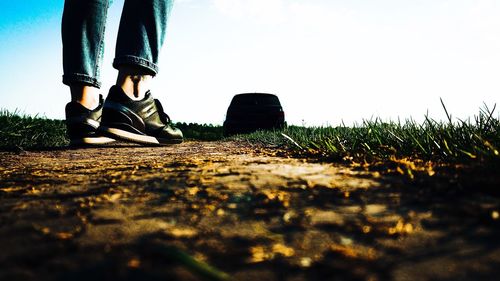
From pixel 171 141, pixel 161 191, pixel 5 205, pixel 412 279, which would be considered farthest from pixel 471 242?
pixel 171 141

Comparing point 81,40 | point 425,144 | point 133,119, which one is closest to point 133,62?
point 133,119

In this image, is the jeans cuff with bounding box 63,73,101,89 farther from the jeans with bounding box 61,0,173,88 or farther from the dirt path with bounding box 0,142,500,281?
the dirt path with bounding box 0,142,500,281

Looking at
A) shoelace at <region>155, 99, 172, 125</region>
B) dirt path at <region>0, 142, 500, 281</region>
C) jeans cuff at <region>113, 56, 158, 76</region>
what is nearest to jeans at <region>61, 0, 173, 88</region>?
jeans cuff at <region>113, 56, 158, 76</region>

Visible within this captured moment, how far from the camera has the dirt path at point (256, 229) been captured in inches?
21.1

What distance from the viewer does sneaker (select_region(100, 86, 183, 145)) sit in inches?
98.0

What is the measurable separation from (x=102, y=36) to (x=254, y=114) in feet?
26.0

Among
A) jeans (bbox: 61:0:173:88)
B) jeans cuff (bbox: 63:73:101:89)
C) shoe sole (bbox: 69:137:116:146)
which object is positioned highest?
jeans (bbox: 61:0:173:88)

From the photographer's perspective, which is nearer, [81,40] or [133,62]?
[133,62]

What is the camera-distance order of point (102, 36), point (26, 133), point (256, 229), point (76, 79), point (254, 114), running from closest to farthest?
point (256, 229) < point (76, 79) < point (102, 36) < point (26, 133) < point (254, 114)

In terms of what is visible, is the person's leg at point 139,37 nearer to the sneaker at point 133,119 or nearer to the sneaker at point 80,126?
the sneaker at point 133,119

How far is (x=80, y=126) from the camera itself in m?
2.63

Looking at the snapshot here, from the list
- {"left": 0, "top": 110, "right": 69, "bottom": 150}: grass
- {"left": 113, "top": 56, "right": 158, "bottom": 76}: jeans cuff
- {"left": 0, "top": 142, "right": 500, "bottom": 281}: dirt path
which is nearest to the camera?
{"left": 0, "top": 142, "right": 500, "bottom": 281}: dirt path

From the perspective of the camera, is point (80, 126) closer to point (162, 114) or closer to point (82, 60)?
point (82, 60)

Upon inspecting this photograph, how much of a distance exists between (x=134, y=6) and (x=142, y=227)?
202 cm
